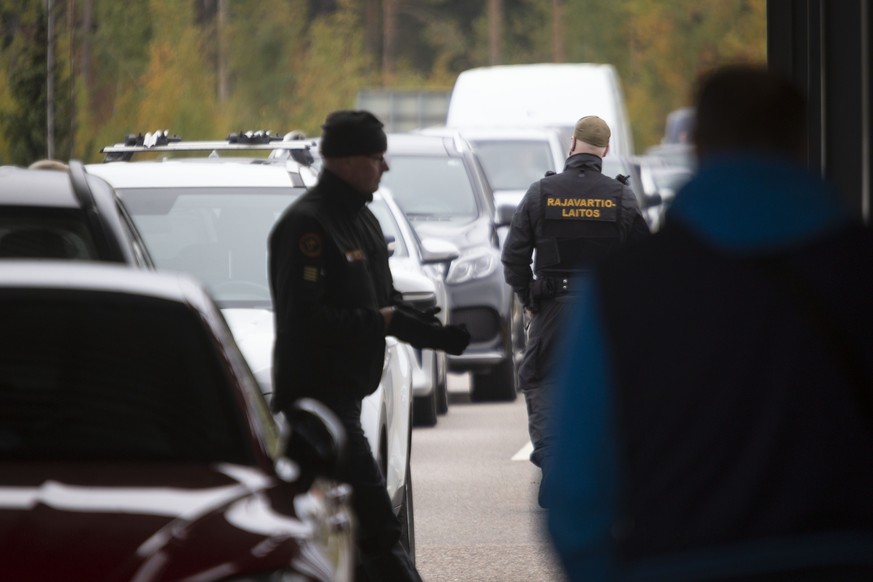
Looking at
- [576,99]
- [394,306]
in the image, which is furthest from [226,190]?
[576,99]

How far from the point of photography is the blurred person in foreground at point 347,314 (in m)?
6.84

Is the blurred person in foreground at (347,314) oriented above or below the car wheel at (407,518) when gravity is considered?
above

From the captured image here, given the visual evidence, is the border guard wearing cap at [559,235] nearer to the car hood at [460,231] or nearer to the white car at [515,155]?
the car hood at [460,231]

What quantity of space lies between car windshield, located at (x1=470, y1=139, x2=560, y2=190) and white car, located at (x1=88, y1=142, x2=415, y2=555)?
36.9ft

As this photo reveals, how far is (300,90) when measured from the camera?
190 ft

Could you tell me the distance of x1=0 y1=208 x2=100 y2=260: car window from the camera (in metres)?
7.08

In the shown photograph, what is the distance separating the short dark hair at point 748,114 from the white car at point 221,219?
5410 millimetres

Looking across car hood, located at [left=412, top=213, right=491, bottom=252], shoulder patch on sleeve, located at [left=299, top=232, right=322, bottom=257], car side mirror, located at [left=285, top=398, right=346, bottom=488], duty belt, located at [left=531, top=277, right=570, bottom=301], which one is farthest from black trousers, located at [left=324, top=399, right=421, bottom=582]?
car hood, located at [left=412, top=213, right=491, bottom=252]

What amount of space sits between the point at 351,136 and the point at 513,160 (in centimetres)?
1457

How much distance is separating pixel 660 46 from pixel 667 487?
75100mm

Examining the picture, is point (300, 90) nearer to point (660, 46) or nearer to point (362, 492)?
point (660, 46)

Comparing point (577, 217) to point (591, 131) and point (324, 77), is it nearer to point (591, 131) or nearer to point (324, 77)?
point (591, 131)

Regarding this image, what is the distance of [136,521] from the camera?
14.8 ft

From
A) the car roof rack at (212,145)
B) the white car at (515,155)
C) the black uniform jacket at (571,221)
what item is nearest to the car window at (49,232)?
the car roof rack at (212,145)
